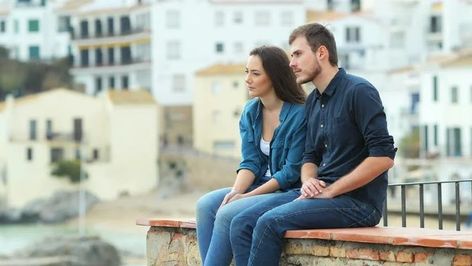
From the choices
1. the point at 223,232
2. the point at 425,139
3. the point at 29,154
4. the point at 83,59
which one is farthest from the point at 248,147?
the point at 83,59

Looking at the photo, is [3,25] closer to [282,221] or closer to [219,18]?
[219,18]

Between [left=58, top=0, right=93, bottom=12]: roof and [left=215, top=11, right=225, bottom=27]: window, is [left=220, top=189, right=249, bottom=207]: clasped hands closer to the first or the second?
[left=215, top=11, right=225, bottom=27]: window

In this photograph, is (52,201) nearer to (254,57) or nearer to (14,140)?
(14,140)

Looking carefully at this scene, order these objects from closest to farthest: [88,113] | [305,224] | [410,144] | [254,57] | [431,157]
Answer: [305,224]
[254,57]
[431,157]
[410,144]
[88,113]

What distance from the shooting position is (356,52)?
275 ft

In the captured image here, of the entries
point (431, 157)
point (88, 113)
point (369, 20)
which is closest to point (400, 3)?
point (369, 20)

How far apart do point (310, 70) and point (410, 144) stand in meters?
63.9

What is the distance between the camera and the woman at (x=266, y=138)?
8.86 metres

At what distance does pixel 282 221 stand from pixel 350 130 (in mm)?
480

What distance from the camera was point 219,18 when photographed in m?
87.9

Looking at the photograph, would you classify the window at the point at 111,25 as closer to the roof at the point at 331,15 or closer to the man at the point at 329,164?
the roof at the point at 331,15

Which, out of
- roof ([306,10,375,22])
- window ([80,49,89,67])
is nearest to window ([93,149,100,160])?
roof ([306,10,375,22])

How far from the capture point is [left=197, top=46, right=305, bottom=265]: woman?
8859 mm

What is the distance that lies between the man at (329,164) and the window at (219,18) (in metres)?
79.3
